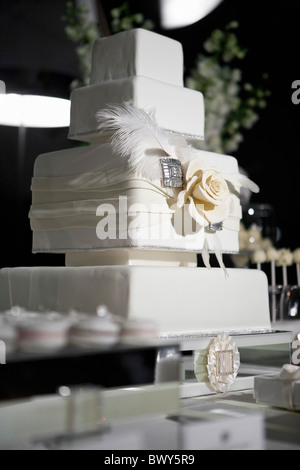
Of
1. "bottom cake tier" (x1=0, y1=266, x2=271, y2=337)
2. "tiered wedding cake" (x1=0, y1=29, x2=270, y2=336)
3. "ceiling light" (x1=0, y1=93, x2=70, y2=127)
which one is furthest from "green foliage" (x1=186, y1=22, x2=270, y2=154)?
"bottom cake tier" (x1=0, y1=266, x2=271, y2=337)

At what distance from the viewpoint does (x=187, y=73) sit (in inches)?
106

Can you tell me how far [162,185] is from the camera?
4.94ft

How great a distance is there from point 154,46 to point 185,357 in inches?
30.4

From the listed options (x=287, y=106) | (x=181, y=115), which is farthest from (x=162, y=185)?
(x=287, y=106)

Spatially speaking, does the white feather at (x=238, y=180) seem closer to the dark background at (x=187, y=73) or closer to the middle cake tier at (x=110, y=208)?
the middle cake tier at (x=110, y=208)

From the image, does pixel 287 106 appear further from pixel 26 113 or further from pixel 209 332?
pixel 209 332

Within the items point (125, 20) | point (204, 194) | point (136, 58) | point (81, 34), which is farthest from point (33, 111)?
point (204, 194)

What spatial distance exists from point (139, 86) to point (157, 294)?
498 millimetres

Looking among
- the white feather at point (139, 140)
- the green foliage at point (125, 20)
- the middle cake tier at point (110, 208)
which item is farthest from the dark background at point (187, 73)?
the white feather at point (139, 140)

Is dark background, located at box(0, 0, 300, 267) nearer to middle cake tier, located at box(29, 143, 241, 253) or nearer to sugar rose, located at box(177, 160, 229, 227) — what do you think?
middle cake tier, located at box(29, 143, 241, 253)

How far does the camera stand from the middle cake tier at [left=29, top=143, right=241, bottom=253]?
4.90 ft

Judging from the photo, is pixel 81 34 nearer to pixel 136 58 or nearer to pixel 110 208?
pixel 136 58

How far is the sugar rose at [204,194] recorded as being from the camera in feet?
4.85
